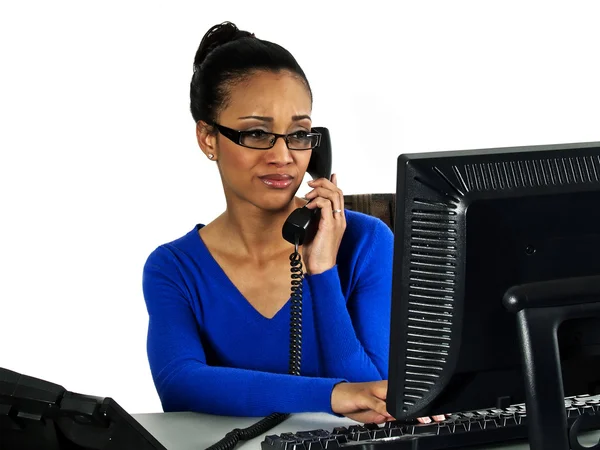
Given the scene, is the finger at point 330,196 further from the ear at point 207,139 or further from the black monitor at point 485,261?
the black monitor at point 485,261

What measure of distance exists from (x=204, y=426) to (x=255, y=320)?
0.40m

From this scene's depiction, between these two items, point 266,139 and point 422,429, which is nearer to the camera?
point 422,429

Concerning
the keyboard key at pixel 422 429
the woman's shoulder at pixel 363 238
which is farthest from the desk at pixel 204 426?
the woman's shoulder at pixel 363 238

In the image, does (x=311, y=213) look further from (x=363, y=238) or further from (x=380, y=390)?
(x=380, y=390)

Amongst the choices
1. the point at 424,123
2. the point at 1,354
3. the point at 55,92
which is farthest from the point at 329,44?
the point at 1,354

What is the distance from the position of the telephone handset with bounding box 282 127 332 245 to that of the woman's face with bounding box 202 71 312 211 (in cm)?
4

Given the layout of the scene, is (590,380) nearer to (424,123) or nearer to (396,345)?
(396,345)

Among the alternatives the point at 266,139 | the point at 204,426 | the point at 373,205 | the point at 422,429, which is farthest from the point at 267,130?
the point at 422,429

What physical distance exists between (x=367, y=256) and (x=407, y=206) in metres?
0.96

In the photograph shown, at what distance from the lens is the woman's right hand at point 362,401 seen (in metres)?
1.64

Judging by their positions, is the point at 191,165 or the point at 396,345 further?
the point at 191,165

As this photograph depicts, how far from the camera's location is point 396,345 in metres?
1.30

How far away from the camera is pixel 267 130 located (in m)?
2.08

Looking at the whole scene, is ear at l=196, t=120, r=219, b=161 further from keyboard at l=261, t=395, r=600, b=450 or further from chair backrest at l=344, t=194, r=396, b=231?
keyboard at l=261, t=395, r=600, b=450
